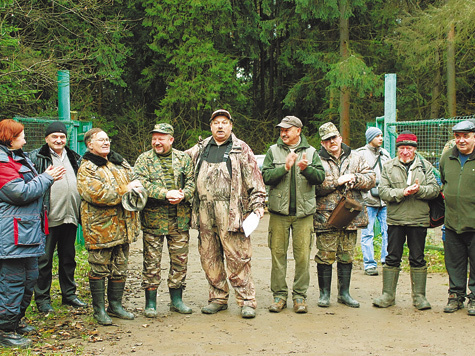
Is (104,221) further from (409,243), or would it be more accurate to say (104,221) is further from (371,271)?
(371,271)

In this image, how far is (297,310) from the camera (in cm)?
591

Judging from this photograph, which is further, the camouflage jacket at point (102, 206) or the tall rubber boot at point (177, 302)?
the tall rubber boot at point (177, 302)

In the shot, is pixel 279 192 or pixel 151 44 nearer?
pixel 279 192

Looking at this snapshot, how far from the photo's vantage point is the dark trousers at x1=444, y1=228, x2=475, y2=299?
5.99 meters

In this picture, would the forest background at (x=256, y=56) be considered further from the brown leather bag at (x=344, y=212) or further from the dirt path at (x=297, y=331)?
the dirt path at (x=297, y=331)

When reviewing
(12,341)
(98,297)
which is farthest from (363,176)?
(12,341)

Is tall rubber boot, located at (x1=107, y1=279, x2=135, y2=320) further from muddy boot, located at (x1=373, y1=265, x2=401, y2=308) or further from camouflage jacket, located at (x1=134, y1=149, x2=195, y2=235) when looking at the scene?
muddy boot, located at (x1=373, y1=265, x2=401, y2=308)

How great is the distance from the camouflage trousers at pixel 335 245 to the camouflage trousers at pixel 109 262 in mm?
2166

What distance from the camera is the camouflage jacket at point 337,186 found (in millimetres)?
6156

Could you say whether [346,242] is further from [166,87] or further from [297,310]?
[166,87]

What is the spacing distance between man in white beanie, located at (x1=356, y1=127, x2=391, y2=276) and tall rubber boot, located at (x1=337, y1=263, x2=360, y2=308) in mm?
1656

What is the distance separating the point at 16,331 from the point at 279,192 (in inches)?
116

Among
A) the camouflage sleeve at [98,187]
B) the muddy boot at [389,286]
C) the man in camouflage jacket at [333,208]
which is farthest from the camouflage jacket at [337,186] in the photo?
the camouflage sleeve at [98,187]

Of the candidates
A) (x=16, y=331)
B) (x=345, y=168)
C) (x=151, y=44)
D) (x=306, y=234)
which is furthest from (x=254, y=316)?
(x=151, y=44)
